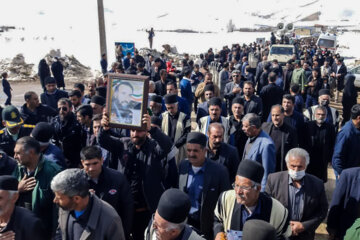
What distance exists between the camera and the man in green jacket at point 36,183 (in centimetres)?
375

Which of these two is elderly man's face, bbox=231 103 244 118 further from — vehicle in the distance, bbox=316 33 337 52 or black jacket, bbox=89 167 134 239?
vehicle in the distance, bbox=316 33 337 52

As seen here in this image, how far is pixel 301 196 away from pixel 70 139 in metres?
3.42

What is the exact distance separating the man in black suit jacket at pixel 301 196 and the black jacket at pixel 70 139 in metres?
3.08

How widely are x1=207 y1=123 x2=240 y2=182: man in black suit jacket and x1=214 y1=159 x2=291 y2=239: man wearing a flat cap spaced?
118cm

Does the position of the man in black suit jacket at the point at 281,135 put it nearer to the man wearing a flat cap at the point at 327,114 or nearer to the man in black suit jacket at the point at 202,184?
the man wearing a flat cap at the point at 327,114

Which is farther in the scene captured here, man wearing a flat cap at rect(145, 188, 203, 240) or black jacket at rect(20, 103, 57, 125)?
black jacket at rect(20, 103, 57, 125)

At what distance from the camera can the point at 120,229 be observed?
320cm

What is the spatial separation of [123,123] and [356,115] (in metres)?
3.25

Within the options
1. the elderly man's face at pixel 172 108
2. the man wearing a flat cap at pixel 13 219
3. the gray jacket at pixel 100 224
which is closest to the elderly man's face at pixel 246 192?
the gray jacket at pixel 100 224

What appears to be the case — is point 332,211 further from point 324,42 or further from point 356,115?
point 324,42

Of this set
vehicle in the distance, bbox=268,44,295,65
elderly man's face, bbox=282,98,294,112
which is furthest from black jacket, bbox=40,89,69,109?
vehicle in the distance, bbox=268,44,295,65

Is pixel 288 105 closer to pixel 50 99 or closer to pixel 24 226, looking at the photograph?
pixel 24 226

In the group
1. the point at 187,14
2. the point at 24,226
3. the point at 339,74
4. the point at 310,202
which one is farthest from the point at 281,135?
the point at 187,14

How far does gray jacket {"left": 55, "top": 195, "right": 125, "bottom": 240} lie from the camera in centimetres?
308
